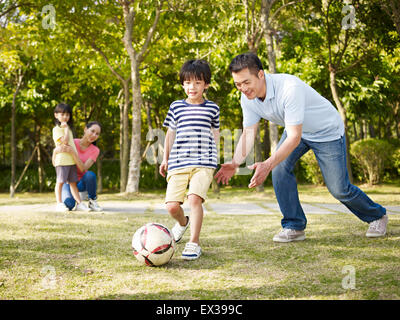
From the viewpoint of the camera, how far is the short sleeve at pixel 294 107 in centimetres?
353

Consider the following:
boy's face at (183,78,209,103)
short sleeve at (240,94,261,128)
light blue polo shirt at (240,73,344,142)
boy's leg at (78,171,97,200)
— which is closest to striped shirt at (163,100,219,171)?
boy's face at (183,78,209,103)

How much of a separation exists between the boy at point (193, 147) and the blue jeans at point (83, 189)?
3.83m

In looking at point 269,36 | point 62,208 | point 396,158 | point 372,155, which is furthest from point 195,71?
point 396,158

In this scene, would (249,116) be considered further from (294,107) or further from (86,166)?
(86,166)

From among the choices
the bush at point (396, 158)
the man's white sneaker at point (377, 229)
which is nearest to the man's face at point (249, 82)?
the man's white sneaker at point (377, 229)

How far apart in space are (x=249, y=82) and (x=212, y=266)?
5.17 feet

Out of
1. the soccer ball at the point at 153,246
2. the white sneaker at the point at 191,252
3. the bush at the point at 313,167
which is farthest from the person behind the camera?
the bush at the point at 313,167

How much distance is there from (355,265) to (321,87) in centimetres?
1428

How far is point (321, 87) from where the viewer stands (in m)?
16.7

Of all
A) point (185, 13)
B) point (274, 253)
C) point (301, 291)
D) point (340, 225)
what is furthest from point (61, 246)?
point (185, 13)

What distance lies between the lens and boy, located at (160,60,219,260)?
4047mm

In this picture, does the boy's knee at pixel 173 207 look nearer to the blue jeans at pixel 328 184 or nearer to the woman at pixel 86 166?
the blue jeans at pixel 328 184

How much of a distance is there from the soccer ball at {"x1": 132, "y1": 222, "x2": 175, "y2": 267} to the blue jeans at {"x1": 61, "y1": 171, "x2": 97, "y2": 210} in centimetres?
417

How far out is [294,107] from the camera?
3.54 meters
